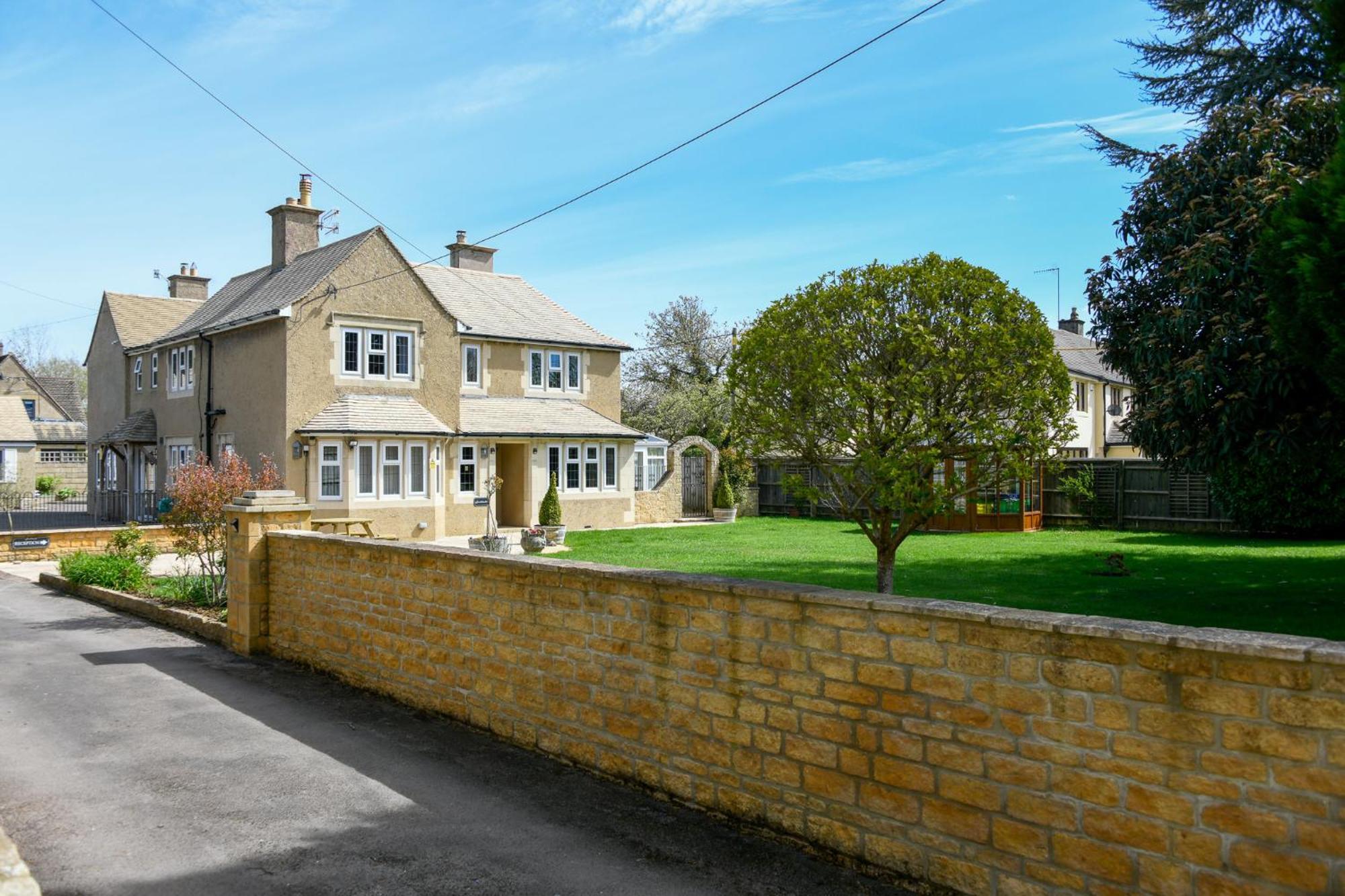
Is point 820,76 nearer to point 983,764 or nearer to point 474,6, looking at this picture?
point 474,6

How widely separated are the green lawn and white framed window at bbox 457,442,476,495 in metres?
3.74

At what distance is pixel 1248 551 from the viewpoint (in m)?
21.1

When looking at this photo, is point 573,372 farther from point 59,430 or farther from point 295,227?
point 59,430

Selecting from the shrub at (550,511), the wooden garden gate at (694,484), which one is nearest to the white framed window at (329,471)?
the shrub at (550,511)

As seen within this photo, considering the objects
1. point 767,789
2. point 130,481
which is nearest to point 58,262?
point 130,481

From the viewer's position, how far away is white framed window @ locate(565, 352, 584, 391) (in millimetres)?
33750

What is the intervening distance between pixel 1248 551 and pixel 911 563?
797 cm

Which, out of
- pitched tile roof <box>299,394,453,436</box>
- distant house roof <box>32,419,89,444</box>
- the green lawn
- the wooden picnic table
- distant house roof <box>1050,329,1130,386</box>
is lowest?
the green lawn

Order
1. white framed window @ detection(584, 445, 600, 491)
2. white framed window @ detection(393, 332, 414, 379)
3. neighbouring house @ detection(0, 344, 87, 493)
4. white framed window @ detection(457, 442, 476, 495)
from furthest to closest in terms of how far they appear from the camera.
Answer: neighbouring house @ detection(0, 344, 87, 493) < white framed window @ detection(584, 445, 600, 491) < white framed window @ detection(457, 442, 476, 495) < white framed window @ detection(393, 332, 414, 379)

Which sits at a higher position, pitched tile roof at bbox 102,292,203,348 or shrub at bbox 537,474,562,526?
pitched tile roof at bbox 102,292,203,348

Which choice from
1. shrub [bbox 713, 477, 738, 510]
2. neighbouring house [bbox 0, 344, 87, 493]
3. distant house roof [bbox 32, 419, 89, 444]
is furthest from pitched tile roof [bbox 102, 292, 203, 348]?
distant house roof [bbox 32, 419, 89, 444]

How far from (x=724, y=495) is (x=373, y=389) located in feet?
41.0

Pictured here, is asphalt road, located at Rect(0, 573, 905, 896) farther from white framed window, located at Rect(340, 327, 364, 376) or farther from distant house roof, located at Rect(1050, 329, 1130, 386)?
distant house roof, located at Rect(1050, 329, 1130, 386)

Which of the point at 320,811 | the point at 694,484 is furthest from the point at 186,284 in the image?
the point at 320,811
